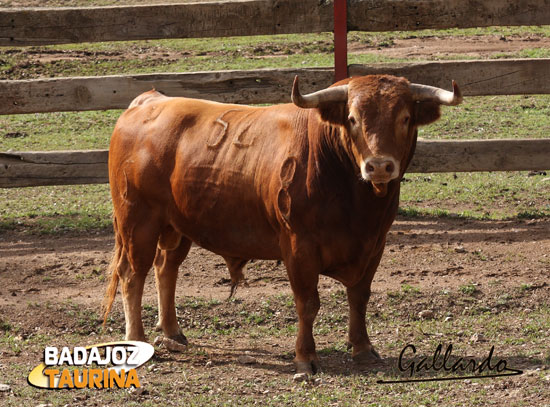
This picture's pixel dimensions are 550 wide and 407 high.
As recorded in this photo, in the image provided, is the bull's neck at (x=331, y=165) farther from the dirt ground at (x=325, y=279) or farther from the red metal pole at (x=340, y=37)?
the red metal pole at (x=340, y=37)

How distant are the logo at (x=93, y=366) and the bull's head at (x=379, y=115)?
202 cm

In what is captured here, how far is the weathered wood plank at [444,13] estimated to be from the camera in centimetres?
926

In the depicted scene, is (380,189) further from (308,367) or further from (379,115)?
(308,367)

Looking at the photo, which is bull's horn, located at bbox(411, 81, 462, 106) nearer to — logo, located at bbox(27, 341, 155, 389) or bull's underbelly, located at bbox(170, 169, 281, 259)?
bull's underbelly, located at bbox(170, 169, 281, 259)

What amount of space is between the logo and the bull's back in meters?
0.92

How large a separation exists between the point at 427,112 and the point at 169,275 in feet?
7.72

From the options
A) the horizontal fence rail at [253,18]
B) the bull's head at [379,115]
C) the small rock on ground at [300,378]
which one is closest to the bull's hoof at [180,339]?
the small rock on ground at [300,378]

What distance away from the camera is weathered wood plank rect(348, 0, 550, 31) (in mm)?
9258

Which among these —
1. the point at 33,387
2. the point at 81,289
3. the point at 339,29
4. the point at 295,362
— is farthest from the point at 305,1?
the point at 33,387

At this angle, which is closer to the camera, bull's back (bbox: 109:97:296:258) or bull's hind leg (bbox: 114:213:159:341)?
bull's back (bbox: 109:97:296:258)

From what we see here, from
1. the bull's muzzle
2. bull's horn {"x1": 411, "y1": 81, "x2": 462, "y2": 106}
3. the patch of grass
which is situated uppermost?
bull's horn {"x1": 411, "y1": 81, "x2": 462, "y2": 106}

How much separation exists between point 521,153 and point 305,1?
2611 millimetres

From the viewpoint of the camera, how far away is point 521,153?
9.56 meters
